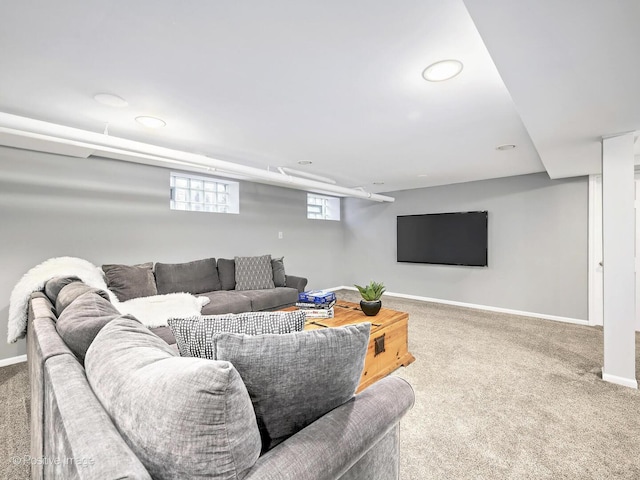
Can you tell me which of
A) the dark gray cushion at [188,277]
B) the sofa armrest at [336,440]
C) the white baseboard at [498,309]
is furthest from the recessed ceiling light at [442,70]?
the white baseboard at [498,309]

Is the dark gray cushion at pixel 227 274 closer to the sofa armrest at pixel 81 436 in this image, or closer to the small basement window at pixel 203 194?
the small basement window at pixel 203 194

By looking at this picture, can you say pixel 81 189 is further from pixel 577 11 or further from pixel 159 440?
pixel 577 11

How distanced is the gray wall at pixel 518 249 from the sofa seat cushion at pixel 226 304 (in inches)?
144

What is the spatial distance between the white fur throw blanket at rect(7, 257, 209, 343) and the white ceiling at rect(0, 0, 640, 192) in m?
1.30

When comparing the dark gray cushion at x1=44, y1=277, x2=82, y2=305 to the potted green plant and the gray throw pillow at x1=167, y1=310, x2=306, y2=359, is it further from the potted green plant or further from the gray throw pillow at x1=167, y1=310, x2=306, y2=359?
the potted green plant

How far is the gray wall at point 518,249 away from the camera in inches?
170

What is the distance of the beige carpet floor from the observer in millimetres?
1632

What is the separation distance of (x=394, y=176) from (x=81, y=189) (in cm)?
423

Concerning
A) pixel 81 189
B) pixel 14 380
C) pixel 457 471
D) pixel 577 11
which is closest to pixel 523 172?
pixel 577 11

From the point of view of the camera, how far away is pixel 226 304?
3.38m

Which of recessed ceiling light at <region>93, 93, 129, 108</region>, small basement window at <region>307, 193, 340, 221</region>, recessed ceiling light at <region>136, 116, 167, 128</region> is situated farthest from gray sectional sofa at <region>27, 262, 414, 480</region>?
small basement window at <region>307, 193, 340, 221</region>

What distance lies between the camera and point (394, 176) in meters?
4.80

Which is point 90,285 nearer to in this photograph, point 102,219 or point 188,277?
point 188,277

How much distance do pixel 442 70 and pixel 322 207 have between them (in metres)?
5.26
